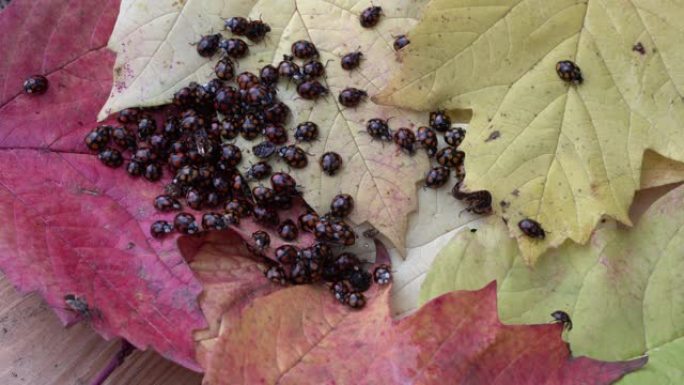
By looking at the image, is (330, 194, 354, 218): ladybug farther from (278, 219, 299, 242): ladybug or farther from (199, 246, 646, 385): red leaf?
(199, 246, 646, 385): red leaf

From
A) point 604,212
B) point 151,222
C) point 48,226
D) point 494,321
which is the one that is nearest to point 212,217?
point 151,222

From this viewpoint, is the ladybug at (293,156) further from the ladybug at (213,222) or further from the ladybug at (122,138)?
the ladybug at (122,138)

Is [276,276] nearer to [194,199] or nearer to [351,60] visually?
[194,199]

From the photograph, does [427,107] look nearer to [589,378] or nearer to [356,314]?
[356,314]

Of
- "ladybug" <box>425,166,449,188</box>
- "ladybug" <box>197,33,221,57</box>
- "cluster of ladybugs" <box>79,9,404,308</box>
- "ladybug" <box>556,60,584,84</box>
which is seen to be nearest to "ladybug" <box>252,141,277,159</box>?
"cluster of ladybugs" <box>79,9,404,308</box>

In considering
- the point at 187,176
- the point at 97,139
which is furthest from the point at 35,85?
the point at 187,176

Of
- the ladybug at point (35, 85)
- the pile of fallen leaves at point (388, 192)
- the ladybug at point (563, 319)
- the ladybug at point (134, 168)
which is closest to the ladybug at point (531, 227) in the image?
the pile of fallen leaves at point (388, 192)
